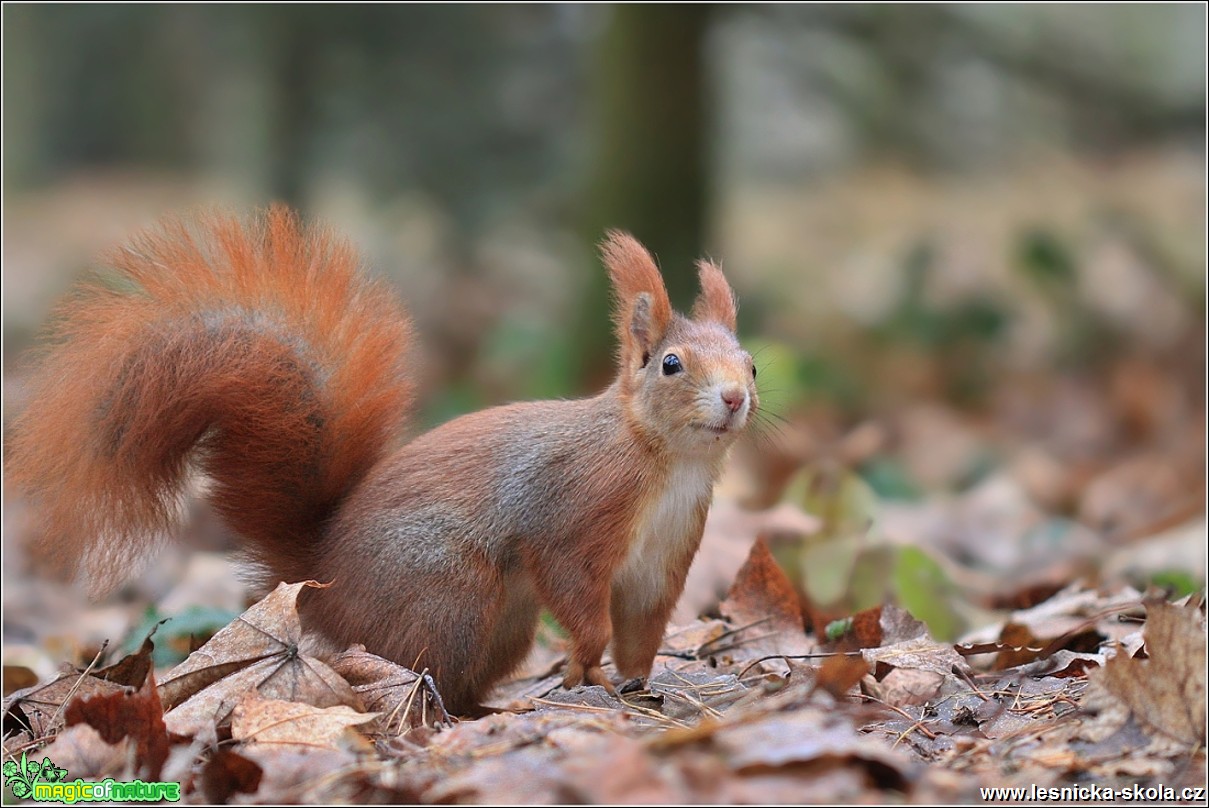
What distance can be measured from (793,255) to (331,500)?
11.1m

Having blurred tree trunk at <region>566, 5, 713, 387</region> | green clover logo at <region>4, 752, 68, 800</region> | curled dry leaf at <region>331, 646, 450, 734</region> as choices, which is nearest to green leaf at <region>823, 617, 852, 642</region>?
curled dry leaf at <region>331, 646, 450, 734</region>

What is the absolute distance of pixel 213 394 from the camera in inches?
133

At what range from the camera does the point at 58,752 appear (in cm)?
265

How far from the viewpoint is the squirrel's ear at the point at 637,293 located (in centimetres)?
360

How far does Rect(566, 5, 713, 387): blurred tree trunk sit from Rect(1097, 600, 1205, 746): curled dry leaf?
5.90 m

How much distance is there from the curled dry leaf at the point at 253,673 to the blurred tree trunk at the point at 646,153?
528 centimetres

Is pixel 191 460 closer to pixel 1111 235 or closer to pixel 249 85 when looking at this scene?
pixel 1111 235

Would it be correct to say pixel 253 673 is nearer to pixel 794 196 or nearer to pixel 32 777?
pixel 32 777

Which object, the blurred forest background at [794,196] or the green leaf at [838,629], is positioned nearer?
the green leaf at [838,629]

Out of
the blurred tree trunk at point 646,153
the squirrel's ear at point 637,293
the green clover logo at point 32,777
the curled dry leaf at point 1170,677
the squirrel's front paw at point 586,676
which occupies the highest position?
the blurred tree trunk at point 646,153

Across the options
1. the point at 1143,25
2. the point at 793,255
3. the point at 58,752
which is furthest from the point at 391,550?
the point at 793,255

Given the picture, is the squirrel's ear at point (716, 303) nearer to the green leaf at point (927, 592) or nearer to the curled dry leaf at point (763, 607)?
the curled dry leaf at point (763, 607)

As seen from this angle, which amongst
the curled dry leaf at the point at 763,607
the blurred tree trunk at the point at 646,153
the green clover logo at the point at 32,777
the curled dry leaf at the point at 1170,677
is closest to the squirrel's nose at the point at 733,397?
the curled dry leaf at the point at 763,607

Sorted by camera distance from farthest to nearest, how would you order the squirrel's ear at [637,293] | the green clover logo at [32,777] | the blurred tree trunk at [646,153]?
the blurred tree trunk at [646,153] → the squirrel's ear at [637,293] → the green clover logo at [32,777]
